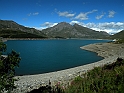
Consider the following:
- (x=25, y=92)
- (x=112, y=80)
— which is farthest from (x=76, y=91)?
(x=25, y=92)

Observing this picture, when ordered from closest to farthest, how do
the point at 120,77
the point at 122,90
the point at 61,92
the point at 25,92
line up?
1. the point at 122,90
2. the point at 120,77
3. the point at 61,92
4. the point at 25,92

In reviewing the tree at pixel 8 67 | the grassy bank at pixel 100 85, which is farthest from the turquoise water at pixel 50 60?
the grassy bank at pixel 100 85

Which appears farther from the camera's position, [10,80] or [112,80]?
[10,80]

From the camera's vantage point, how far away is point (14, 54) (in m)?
10.2

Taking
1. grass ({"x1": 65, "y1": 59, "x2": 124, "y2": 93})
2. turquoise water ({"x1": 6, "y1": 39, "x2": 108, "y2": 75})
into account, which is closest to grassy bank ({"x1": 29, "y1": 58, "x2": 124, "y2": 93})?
grass ({"x1": 65, "y1": 59, "x2": 124, "y2": 93})

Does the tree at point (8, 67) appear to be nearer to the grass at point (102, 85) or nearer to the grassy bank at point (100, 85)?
the grassy bank at point (100, 85)

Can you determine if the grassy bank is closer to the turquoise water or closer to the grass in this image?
the grass

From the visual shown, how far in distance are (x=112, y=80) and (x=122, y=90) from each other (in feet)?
6.70

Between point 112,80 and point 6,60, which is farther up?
point 6,60

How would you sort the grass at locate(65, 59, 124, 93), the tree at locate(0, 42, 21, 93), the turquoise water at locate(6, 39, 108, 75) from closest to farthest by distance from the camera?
the grass at locate(65, 59, 124, 93) → the tree at locate(0, 42, 21, 93) → the turquoise water at locate(6, 39, 108, 75)

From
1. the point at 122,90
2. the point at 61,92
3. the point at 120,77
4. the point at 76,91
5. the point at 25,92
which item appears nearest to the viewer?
the point at 122,90

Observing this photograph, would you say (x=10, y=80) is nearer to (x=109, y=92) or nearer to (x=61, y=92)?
(x=61, y=92)

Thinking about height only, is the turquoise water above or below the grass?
below

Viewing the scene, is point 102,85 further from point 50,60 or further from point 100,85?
point 50,60
